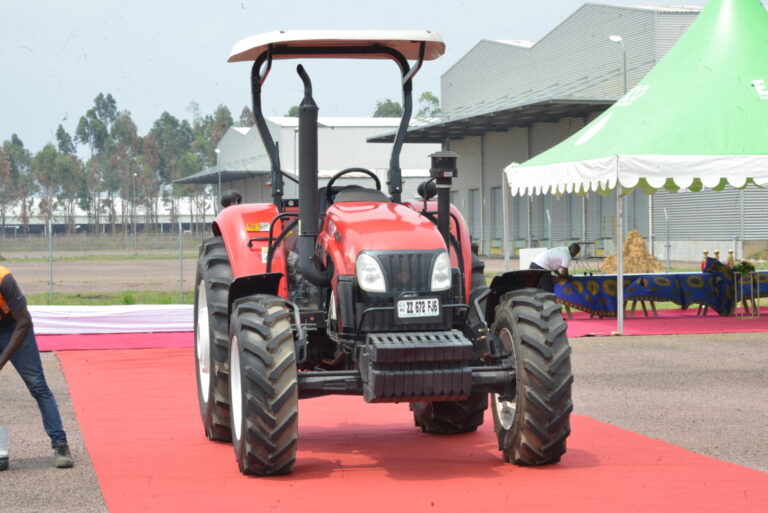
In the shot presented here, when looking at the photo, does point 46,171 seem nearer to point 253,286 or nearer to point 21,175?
point 21,175

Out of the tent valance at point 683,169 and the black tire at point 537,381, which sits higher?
the tent valance at point 683,169

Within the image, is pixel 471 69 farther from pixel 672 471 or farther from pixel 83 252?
pixel 672 471

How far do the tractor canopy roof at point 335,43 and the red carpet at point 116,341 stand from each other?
7917 mm

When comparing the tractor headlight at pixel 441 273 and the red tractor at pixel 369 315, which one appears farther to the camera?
the tractor headlight at pixel 441 273

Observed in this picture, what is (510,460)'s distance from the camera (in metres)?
7.59

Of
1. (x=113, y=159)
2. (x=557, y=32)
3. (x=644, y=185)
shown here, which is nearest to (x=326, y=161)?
(x=557, y=32)

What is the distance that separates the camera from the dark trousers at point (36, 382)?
25.3 feet

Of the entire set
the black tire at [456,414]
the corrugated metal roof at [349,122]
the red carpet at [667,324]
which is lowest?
the red carpet at [667,324]

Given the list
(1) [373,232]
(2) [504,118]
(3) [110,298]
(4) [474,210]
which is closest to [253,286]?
(1) [373,232]

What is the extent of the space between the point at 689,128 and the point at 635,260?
36.7ft

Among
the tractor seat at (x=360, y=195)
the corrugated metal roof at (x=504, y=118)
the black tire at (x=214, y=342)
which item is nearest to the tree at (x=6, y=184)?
the corrugated metal roof at (x=504, y=118)

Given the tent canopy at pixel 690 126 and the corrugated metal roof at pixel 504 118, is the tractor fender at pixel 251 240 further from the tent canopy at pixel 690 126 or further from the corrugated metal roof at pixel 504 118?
the corrugated metal roof at pixel 504 118

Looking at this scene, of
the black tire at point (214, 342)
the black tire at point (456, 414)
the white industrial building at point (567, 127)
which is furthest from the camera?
the white industrial building at point (567, 127)

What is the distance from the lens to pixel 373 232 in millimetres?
7367
